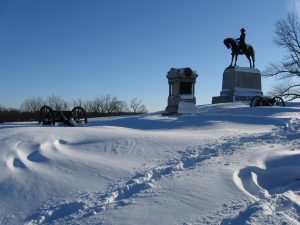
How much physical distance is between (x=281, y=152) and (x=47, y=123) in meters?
8.35

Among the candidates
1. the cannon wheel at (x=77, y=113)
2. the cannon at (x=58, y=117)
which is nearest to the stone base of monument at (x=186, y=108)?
the cannon wheel at (x=77, y=113)

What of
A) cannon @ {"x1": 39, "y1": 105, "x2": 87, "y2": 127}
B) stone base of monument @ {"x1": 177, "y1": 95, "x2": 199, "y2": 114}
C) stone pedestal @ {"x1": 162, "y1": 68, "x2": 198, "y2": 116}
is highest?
stone pedestal @ {"x1": 162, "y1": 68, "x2": 198, "y2": 116}

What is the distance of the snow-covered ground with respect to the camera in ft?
14.0

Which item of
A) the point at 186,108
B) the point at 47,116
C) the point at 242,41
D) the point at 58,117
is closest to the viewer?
the point at 58,117

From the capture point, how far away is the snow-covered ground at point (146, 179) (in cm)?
427

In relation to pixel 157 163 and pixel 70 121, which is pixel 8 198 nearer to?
Answer: pixel 157 163

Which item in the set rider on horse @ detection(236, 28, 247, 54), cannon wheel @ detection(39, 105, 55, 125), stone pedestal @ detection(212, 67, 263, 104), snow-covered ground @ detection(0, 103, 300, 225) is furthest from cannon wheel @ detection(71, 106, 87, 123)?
rider on horse @ detection(236, 28, 247, 54)

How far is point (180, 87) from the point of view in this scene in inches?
728

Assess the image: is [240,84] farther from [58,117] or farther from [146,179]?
[146,179]

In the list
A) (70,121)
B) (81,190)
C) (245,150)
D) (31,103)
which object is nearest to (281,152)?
(245,150)

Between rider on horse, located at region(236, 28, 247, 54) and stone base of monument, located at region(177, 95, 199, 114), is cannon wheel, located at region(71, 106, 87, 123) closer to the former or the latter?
stone base of monument, located at region(177, 95, 199, 114)

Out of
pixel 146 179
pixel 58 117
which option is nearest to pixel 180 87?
pixel 58 117

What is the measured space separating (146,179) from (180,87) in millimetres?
13385

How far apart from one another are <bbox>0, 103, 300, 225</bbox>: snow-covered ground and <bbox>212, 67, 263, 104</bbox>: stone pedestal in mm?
19652
